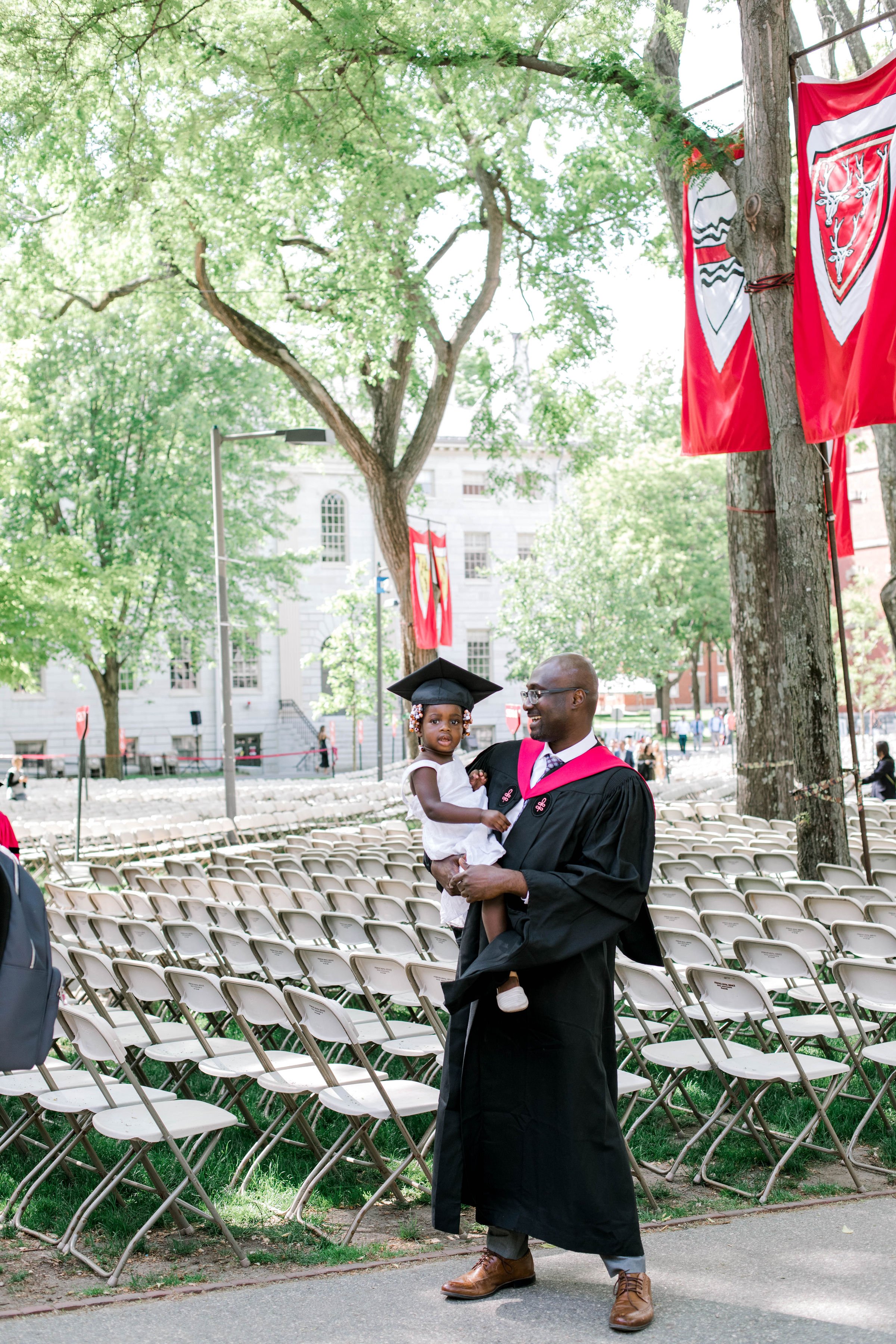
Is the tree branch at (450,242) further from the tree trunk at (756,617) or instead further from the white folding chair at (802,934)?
the white folding chair at (802,934)

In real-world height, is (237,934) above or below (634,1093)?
above

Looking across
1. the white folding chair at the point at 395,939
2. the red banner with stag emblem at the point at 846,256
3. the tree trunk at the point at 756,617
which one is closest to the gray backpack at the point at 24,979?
the white folding chair at the point at 395,939

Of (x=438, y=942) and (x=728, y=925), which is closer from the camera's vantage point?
(x=728, y=925)

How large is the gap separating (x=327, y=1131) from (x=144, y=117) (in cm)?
1407

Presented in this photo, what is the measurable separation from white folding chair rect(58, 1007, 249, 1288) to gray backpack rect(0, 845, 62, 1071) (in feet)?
3.05

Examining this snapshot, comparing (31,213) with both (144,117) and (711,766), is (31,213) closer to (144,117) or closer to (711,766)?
(144,117)

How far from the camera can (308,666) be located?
52.1 meters

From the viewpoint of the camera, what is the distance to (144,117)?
52.5ft

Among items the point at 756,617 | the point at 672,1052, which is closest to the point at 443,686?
the point at 672,1052

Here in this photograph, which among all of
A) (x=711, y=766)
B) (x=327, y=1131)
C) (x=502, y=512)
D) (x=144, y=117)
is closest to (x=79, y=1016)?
(x=327, y=1131)

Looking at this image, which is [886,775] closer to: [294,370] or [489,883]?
[294,370]

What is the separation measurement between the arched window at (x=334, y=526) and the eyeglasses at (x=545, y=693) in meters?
50.3

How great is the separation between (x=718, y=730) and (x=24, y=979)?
5686 centimetres

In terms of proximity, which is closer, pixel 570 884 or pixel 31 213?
pixel 570 884
